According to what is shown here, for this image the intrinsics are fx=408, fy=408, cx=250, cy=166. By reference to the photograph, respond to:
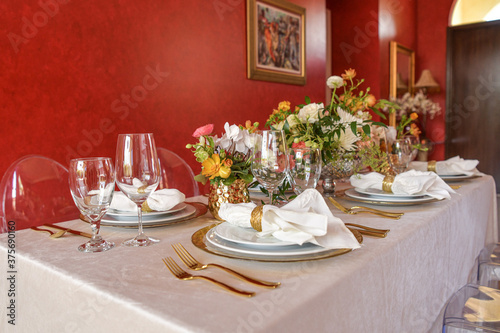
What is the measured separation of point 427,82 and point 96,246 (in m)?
6.20

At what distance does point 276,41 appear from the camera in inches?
148

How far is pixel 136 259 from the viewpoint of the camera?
2.61 feet

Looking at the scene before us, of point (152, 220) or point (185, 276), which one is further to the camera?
point (152, 220)

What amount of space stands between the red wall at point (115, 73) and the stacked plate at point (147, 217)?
1215 mm

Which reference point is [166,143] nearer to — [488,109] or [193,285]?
[193,285]

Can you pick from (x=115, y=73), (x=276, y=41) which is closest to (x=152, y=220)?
(x=115, y=73)

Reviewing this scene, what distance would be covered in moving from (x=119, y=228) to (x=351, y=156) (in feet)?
2.79

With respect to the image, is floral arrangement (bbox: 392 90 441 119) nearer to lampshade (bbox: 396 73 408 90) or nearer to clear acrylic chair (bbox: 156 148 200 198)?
lampshade (bbox: 396 73 408 90)

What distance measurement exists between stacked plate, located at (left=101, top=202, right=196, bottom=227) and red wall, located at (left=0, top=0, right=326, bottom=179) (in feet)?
3.99

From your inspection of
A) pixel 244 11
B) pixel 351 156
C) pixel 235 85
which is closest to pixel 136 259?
pixel 351 156

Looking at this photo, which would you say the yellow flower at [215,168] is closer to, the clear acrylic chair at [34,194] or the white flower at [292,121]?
the white flower at [292,121]

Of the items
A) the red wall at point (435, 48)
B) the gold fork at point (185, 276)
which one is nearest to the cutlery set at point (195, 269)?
the gold fork at point (185, 276)

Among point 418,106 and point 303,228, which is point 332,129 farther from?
point 418,106

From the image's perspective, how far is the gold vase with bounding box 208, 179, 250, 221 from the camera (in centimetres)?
114
